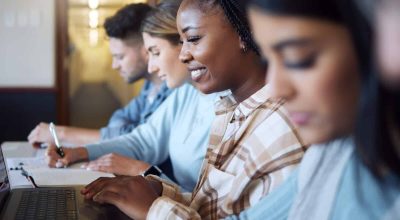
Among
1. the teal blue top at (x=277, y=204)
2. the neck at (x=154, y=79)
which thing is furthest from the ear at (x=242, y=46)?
the neck at (x=154, y=79)

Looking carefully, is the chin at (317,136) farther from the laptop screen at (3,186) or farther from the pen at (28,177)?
the pen at (28,177)

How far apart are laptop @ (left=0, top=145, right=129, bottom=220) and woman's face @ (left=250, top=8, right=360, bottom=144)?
0.62 metres

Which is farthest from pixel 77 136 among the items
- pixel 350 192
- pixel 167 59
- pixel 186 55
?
pixel 350 192

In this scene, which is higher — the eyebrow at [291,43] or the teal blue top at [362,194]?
the eyebrow at [291,43]

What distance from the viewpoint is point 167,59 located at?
5.85 ft

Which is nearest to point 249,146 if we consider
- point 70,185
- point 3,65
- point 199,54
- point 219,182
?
point 219,182

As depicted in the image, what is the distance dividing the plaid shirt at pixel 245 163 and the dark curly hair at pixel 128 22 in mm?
1186

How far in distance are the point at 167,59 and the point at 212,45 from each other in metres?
0.86

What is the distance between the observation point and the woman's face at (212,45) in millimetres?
926

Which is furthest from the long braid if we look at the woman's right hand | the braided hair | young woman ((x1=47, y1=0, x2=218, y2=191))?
the woman's right hand

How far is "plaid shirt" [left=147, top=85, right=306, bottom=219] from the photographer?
2.42 feet

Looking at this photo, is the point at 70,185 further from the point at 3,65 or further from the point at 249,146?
the point at 3,65

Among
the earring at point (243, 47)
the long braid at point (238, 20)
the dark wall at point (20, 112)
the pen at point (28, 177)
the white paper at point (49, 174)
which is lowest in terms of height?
the dark wall at point (20, 112)

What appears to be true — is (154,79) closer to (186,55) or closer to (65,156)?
(65,156)
